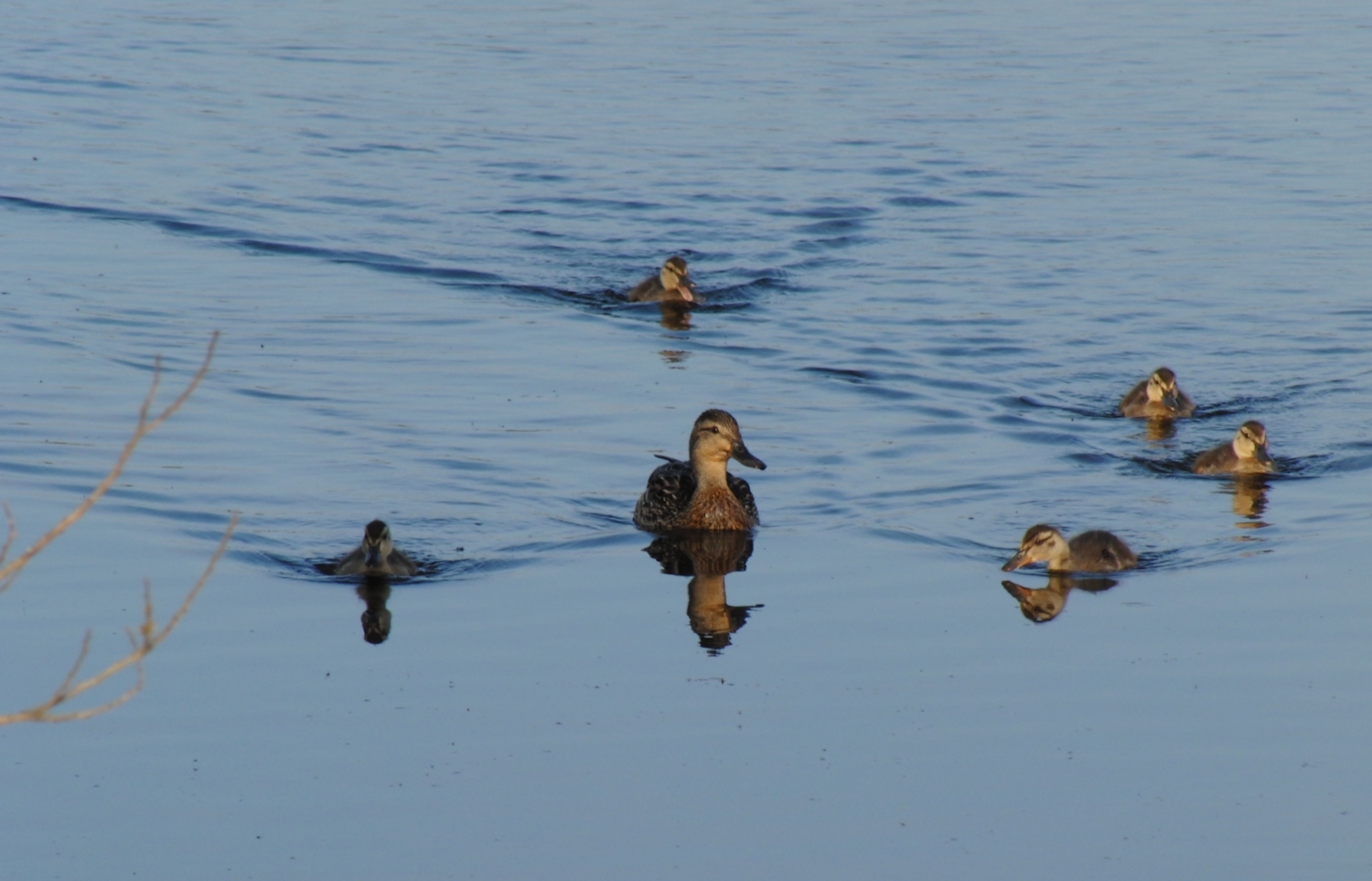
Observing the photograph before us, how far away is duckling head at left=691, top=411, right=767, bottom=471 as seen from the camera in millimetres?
11625

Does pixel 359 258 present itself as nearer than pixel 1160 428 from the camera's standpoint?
No

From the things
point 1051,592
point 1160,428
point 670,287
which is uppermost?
point 670,287

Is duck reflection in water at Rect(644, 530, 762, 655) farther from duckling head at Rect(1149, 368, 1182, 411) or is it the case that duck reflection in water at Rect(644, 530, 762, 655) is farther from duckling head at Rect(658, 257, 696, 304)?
duckling head at Rect(658, 257, 696, 304)

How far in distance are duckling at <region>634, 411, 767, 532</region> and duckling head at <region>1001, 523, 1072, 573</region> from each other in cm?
182

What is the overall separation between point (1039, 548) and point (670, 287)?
7.67m

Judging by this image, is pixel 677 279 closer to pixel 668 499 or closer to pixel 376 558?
pixel 668 499

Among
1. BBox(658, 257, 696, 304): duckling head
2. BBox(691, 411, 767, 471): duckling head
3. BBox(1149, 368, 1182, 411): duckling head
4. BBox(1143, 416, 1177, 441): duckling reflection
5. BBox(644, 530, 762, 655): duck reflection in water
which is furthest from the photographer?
BBox(658, 257, 696, 304): duckling head

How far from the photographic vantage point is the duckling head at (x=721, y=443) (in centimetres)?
1162

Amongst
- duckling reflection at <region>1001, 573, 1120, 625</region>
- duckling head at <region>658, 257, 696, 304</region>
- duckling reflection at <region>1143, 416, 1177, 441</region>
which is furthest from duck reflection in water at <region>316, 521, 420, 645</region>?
duckling head at <region>658, 257, 696, 304</region>

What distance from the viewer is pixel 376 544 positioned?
9.89m

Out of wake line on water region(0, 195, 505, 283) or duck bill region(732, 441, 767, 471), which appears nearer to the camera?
duck bill region(732, 441, 767, 471)

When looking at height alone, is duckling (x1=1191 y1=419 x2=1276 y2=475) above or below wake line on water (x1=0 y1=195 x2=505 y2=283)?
below

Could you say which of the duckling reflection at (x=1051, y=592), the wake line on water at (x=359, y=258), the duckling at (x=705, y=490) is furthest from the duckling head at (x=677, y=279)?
the duckling reflection at (x=1051, y=592)

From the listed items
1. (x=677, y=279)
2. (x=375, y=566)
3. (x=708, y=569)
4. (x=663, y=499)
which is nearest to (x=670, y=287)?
(x=677, y=279)
